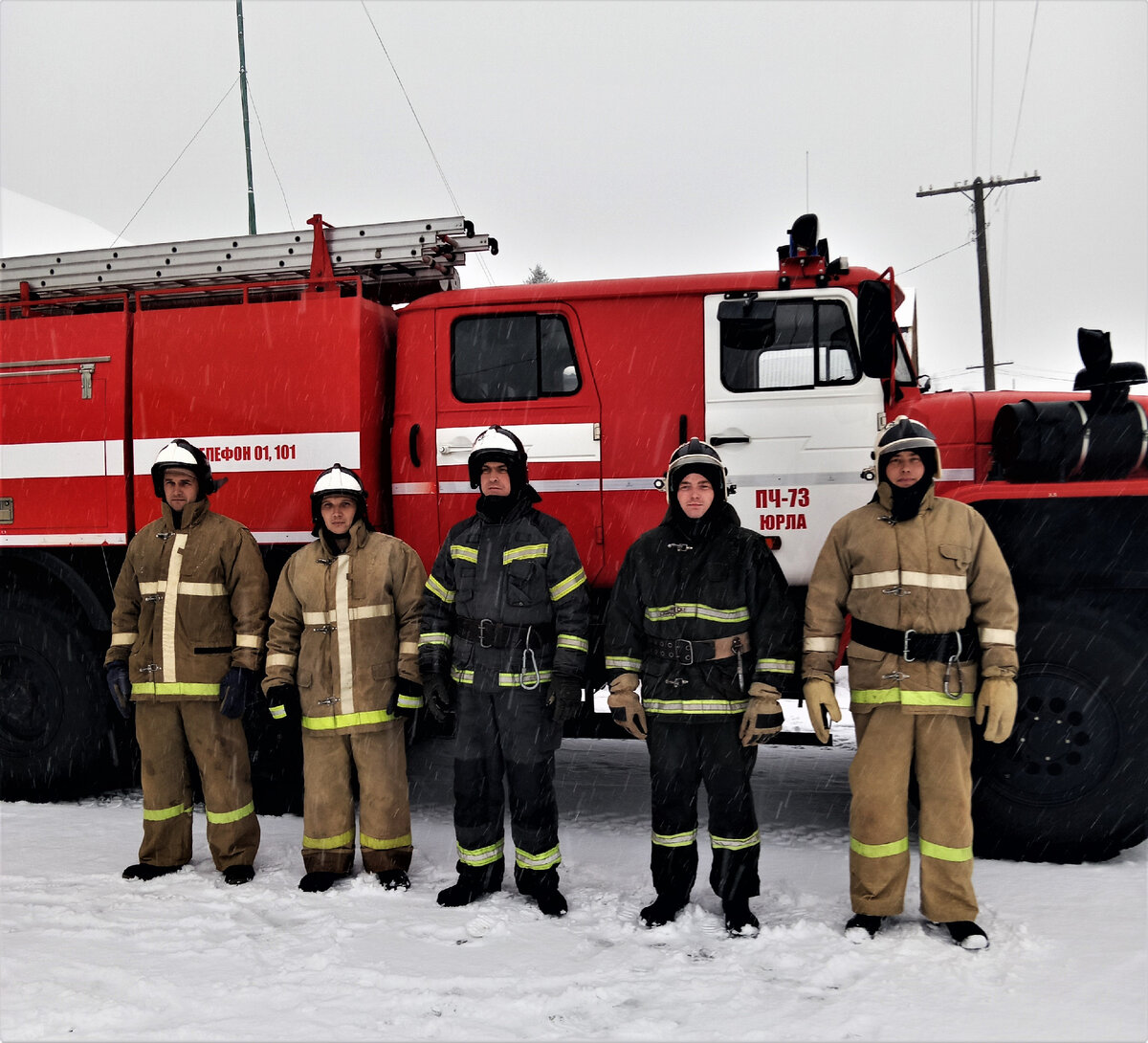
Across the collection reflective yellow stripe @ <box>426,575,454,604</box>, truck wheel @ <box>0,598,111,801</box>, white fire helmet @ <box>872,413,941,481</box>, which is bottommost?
truck wheel @ <box>0,598,111,801</box>

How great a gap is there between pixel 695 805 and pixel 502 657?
38.7 inches

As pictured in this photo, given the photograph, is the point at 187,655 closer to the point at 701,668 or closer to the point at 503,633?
the point at 503,633

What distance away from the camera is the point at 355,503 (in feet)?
13.0

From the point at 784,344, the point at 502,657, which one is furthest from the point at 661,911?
the point at 784,344

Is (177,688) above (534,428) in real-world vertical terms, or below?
below

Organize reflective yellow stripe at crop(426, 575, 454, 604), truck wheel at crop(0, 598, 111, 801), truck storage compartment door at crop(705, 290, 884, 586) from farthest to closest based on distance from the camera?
truck wheel at crop(0, 598, 111, 801) → truck storage compartment door at crop(705, 290, 884, 586) → reflective yellow stripe at crop(426, 575, 454, 604)

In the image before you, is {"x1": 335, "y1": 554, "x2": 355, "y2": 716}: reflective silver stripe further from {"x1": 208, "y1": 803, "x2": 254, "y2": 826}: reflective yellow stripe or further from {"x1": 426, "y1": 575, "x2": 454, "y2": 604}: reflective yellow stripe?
{"x1": 208, "y1": 803, "x2": 254, "y2": 826}: reflective yellow stripe

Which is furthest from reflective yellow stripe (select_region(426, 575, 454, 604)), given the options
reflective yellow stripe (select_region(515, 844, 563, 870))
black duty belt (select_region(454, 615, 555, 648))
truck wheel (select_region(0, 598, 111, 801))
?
truck wheel (select_region(0, 598, 111, 801))

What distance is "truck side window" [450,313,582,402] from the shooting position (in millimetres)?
4418

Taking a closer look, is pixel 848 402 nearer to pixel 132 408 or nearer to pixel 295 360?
pixel 295 360

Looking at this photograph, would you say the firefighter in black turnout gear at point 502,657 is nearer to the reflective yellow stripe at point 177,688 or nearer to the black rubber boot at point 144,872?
the reflective yellow stripe at point 177,688

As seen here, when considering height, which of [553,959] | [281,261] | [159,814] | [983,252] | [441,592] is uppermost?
[983,252]

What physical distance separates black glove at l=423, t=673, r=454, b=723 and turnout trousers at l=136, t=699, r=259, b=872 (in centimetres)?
103

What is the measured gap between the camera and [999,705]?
126 inches
